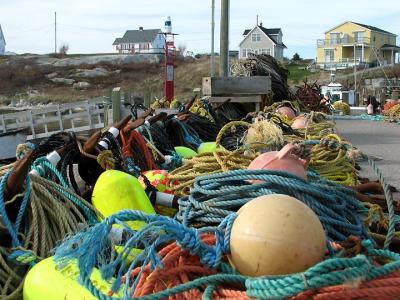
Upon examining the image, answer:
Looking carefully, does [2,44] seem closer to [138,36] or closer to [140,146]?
[138,36]

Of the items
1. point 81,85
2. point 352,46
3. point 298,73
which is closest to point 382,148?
point 81,85

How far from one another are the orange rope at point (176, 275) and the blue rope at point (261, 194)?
0.53 m

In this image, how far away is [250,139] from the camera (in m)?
4.85

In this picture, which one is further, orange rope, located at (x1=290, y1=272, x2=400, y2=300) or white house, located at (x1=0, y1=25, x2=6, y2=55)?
white house, located at (x1=0, y1=25, x2=6, y2=55)

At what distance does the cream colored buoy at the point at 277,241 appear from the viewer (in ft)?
6.84

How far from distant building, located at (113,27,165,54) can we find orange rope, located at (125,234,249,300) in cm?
9035

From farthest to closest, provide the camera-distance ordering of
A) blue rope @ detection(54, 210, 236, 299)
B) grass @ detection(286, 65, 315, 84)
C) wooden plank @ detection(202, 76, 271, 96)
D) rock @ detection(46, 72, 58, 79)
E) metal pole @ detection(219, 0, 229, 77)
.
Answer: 1. grass @ detection(286, 65, 315, 84)
2. rock @ detection(46, 72, 58, 79)
3. metal pole @ detection(219, 0, 229, 77)
4. wooden plank @ detection(202, 76, 271, 96)
5. blue rope @ detection(54, 210, 236, 299)

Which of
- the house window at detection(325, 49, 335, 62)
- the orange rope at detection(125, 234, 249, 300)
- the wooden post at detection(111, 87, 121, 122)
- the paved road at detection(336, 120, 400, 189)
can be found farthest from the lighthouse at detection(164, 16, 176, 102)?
the house window at detection(325, 49, 335, 62)

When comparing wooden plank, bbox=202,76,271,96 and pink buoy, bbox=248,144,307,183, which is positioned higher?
wooden plank, bbox=202,76,271,96

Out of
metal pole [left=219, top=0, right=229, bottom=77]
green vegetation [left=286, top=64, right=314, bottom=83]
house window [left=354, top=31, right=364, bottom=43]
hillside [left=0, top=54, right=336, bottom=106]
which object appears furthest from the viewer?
house window [left=354, top=31, right=364, bottom=43]

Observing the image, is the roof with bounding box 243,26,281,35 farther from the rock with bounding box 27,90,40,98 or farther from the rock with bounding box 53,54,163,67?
the rock with bounding box 27,90,40,98

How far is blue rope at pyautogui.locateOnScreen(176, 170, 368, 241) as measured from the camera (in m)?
2.75

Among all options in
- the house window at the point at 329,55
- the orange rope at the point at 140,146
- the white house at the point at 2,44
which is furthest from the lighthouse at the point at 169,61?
the white house at the point at 2,44

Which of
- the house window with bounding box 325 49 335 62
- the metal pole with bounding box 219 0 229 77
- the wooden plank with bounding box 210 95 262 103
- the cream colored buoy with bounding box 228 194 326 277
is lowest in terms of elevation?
the cream colored buoy with bounding box 228 194 326 277
